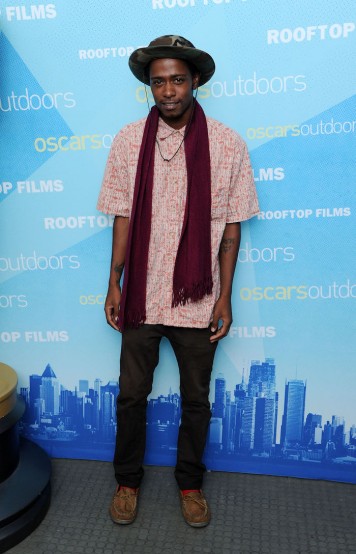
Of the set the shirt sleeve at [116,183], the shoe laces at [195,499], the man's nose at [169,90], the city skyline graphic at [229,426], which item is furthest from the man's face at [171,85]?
the shoe laces at [195,499]

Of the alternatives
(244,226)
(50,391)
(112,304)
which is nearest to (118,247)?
(112,304)

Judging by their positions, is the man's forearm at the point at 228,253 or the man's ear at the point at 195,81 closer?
the man's ear at the point at 195,81

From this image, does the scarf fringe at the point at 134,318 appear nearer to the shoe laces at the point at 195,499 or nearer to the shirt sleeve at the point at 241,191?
the shirt sleeve at the point at 241,191

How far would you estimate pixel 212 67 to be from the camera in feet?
6.52

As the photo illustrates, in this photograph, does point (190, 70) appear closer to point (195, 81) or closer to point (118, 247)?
point (195, 81)

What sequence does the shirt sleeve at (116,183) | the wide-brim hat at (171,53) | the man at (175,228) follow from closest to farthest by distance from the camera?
the wide-brim hat at (171,53) < the man at (175,228) < the shirt sleeve at (116,183)

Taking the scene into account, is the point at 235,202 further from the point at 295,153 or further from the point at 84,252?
the point at 84,252

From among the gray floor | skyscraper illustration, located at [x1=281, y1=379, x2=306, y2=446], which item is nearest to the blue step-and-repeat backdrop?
skyscraper illustration, located at [x1=281, y1=379, x2=306, y2=446]

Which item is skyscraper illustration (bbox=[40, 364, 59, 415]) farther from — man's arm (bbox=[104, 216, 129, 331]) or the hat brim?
the hat brim

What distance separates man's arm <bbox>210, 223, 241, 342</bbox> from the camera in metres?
2.12

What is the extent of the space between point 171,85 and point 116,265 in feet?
2.41

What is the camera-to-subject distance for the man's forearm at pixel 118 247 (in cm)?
217

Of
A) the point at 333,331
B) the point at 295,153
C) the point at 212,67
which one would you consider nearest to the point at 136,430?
the point at 333,331

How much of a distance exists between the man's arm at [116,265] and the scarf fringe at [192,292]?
29cm
